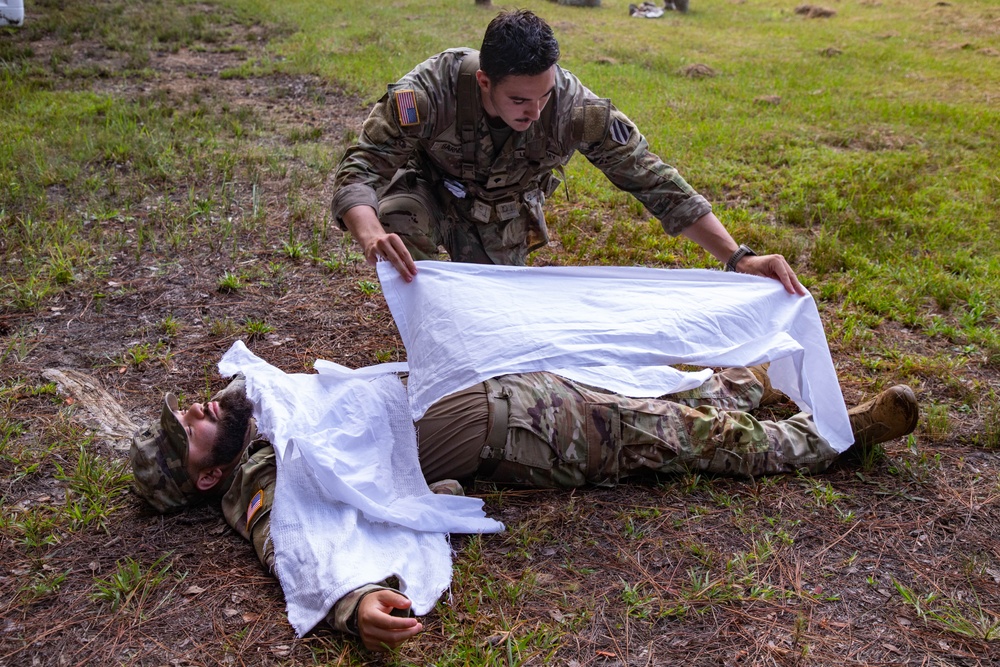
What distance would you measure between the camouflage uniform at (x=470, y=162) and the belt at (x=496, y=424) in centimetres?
94

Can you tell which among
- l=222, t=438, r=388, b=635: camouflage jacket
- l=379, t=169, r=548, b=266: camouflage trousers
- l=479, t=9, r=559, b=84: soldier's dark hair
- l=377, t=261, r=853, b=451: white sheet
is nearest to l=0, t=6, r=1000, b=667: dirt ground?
l=222, t=438, r=388, b=635: camouflage jacket

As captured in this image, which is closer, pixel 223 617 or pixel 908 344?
pixel 223 617

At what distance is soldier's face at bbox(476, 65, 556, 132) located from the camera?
3.01 metres

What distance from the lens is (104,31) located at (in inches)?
420

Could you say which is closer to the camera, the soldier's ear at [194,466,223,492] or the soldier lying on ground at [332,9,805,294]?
the soldier's ear at [194,466,223,492]

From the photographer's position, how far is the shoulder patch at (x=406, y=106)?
10.5 feet

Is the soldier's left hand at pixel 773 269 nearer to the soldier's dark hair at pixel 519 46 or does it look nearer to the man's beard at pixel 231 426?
the soldier's dark hair at pixel 519 46

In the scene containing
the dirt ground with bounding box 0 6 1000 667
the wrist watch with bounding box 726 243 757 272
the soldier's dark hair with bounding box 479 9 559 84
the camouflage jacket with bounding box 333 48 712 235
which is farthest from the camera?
the camouflage jacket with bounding box 333 48 712 235

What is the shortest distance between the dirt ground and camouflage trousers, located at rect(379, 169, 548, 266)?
1.17 meters

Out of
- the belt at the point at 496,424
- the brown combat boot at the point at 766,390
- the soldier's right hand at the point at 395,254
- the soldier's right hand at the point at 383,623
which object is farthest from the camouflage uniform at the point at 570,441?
the soldier's right hand at the point at 383,623

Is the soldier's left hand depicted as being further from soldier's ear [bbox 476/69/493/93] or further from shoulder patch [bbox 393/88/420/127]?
shoulder patch [bbox 393/88/420/127]

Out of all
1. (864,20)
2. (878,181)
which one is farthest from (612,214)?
(864,20)

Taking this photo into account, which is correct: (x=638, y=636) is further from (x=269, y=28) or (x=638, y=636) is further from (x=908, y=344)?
(x=269, y=28)

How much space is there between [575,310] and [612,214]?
114 inches
